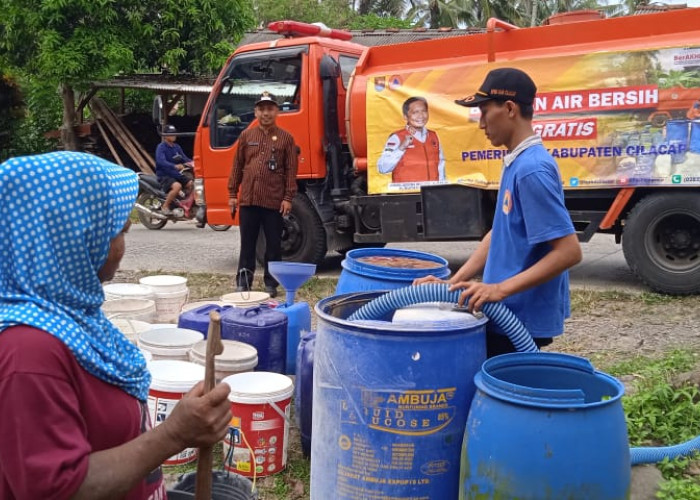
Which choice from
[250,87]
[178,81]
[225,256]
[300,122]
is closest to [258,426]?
[300,122]

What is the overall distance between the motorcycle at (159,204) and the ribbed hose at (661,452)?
9.29m

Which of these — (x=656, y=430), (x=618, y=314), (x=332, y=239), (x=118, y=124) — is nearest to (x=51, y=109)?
(x=118, y=124)

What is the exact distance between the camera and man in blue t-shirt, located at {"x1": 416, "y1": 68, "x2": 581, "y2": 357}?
2.62 m

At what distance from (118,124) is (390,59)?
11.4 meters

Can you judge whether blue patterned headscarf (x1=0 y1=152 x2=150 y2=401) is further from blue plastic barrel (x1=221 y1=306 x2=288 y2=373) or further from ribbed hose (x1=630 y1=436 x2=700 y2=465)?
ribbed hose (x1=630 y1=436 x2=700 y2=465)

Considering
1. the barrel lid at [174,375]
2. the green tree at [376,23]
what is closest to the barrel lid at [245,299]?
the barrel lid at [174,375]

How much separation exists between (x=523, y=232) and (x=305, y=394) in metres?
1.58

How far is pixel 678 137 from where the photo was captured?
Answer: 20.7 ft

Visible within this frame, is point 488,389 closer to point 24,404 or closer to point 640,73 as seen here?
point 24,404

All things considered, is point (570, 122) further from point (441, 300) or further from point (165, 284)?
point (441, 300)

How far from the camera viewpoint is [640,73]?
6.36 meters

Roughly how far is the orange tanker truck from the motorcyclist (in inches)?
132

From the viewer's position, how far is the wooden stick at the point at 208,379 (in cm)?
167

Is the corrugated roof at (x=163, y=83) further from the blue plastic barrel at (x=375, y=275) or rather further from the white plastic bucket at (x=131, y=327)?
the blue plastic barrel at (x=375, y=275)
